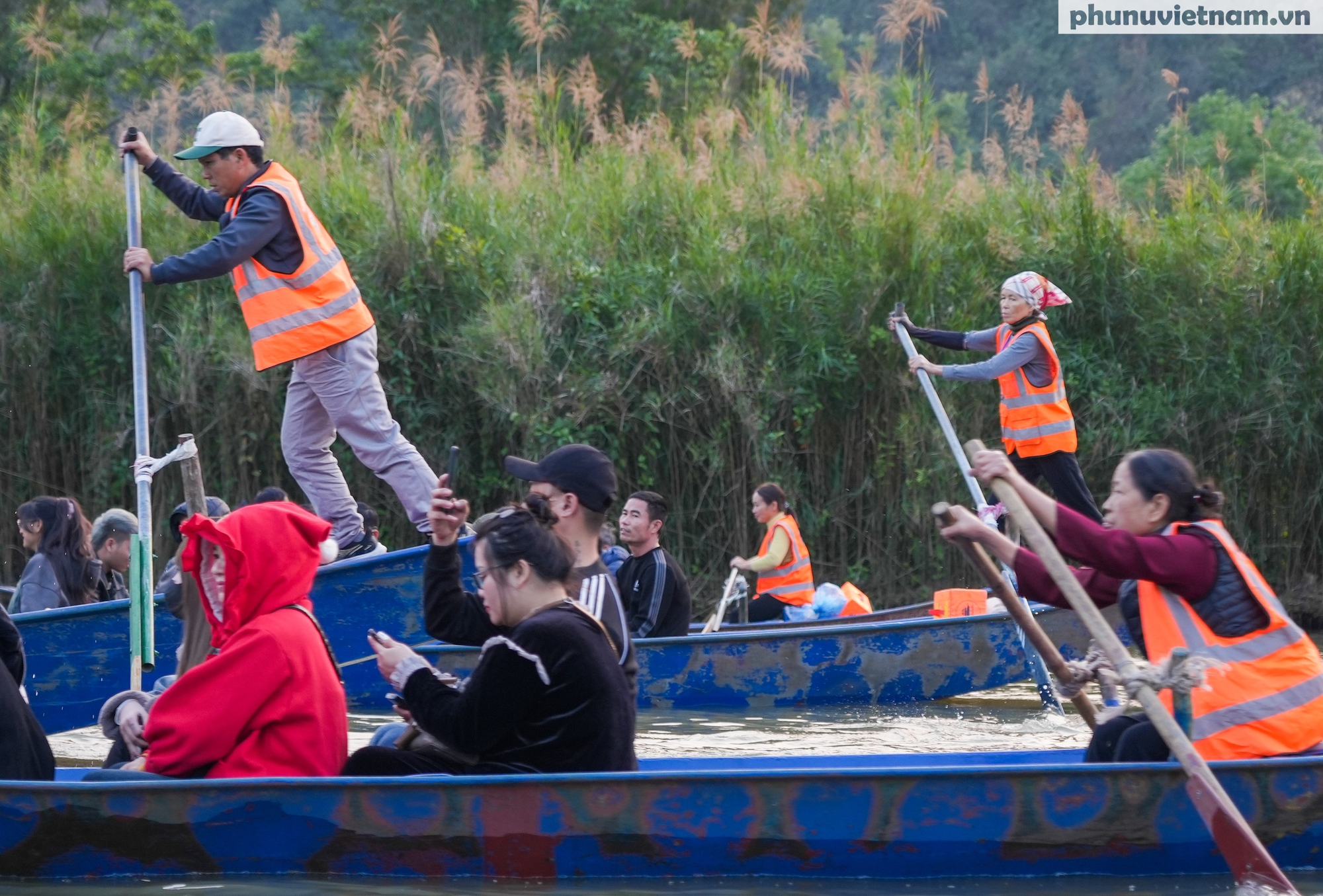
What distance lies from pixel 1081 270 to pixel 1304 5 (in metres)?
21.2

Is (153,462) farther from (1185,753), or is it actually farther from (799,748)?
(1185,753)

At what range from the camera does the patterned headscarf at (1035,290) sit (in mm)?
8547

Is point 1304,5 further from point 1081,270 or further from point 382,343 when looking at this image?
point 382,343

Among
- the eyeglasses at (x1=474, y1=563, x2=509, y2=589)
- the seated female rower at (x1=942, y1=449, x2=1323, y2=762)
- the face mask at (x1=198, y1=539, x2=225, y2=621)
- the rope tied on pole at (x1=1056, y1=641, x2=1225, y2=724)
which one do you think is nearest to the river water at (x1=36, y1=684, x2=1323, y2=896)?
the seated female rower at (x1=942, y1=449, x2=1323, y2=762)

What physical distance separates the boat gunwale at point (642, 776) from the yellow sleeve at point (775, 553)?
4695 mm

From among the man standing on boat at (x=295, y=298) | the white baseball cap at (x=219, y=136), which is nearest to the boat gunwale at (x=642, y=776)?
the man standing on boat at (x=295, y=298)

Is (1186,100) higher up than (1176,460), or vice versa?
(1186,100)

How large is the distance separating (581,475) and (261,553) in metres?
1.09

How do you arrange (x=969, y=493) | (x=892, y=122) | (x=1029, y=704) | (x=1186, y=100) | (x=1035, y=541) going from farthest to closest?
(x=1186, y=100)
(x=892, y=122)
(x=969, y=493)
(x=1029, y=704)
(x=1035, y=541)

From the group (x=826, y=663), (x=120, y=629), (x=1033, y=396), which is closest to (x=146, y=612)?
(x=120, y=629)

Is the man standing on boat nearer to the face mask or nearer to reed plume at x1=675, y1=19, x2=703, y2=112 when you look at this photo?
the face mask

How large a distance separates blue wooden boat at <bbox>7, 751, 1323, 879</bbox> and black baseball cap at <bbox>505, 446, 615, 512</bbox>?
0.82 metres

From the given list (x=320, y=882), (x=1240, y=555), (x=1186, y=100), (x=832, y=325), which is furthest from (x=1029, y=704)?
(x=1186, y=100)

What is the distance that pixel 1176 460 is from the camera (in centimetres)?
428
